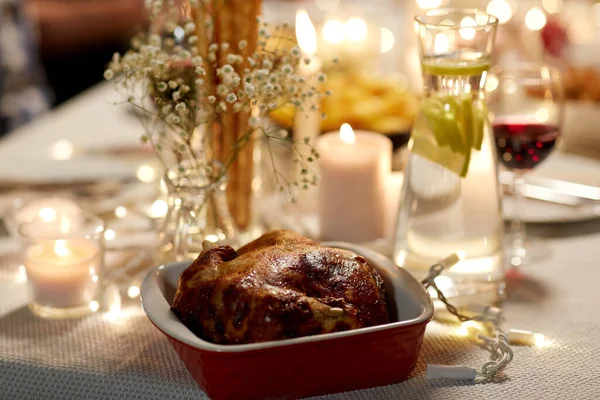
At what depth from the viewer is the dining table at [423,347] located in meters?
0.83

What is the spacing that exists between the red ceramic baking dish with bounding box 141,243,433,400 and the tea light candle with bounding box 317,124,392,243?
0.38 m

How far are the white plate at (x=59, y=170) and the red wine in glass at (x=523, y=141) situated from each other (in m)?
0.66

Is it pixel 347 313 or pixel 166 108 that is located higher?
pixel 166 108

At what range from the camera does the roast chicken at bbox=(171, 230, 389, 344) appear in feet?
2.43

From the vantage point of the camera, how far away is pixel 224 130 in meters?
1.18

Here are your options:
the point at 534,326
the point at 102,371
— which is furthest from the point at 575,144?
the point at 102,371

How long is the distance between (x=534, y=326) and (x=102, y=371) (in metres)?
0.49

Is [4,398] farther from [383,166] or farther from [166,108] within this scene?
[383,166]

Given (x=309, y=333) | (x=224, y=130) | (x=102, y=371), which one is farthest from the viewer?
(x=224, y=130)

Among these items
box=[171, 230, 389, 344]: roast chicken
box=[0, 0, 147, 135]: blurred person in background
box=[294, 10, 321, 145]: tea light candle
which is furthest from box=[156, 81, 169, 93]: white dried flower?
box=[0, 0, 147, 135]: blurred person in background

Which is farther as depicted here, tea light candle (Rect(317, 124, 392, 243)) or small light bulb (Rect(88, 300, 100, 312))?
tea light candle (Rect(317, 124, 392, 243))

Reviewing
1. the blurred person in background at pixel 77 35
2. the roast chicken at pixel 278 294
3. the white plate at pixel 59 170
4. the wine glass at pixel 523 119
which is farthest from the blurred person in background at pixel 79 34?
the roast chicken at pixel 278 294

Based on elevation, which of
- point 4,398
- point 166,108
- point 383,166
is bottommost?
point 4,398

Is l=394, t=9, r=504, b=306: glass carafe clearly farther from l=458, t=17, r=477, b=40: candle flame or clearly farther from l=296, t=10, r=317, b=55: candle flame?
l=296, t=10, r=317, b=55: candle flame
